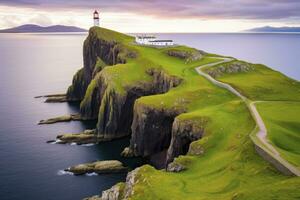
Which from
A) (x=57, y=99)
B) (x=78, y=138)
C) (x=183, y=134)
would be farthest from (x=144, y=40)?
(x=183, y=134)

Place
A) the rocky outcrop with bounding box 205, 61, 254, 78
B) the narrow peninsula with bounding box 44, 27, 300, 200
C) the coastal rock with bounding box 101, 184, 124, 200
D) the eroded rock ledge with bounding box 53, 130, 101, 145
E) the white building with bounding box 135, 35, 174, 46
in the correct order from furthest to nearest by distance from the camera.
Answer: the white building with bounding box 135, 35, 174, 46 → the rocky outcrop with bounding box 205, 61, 254, 78 → the eroded rock ledge with bounding box 53, 130, 101, 145 → the coastal rock with bounding box 101, 184, 124, 200 → the narrow peninsula with bounding box 44, 27, 300, 200

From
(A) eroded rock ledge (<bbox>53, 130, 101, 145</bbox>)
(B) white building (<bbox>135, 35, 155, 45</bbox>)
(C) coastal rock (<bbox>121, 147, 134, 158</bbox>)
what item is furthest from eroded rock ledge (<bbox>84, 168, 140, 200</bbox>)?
(B) white building (<bbox>135, 35, 155, 45</bbox>)

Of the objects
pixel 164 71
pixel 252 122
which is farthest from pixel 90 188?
pixel 164 71

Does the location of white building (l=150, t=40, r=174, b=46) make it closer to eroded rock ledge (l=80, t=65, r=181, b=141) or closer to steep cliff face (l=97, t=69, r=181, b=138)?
eroded rock ledge (l=80, t=65, r=181, b=141)

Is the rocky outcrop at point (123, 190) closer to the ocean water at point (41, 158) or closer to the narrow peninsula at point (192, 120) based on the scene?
the narrow peninsula at point (192, 120)

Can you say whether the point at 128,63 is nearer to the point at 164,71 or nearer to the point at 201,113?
the point at 164,71

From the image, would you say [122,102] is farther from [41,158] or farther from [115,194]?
[115,194]

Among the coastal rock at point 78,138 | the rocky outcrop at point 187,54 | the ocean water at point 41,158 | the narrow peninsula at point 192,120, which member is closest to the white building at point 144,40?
the narrow peninsula at point 192,120
